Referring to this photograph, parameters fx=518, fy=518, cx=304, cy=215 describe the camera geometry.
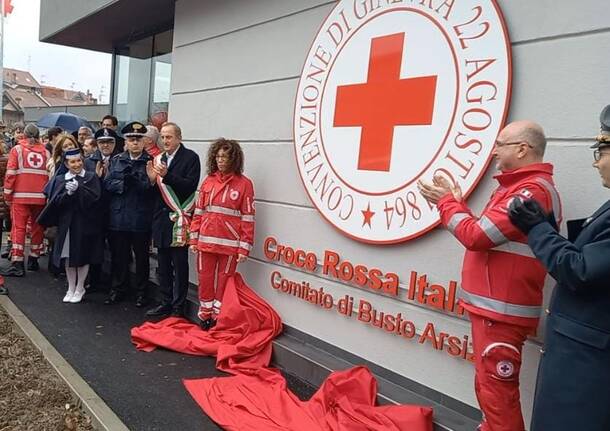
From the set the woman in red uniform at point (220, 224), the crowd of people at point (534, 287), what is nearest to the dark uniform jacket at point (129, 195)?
the woman in red uniform at point (220, 224)

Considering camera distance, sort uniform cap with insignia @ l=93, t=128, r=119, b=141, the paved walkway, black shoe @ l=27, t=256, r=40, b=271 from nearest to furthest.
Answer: the paved walkway
uniform cap with insignia @ l=93, t=128, r=119, b=141
black shoe @ l=27, t=256, r=40, b=271

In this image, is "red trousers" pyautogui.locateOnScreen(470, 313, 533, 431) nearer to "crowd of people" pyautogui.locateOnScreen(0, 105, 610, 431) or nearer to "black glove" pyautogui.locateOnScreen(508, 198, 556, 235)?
"crowd of people" pyautogui.locateOnScreen(0, 105, 610, 431)

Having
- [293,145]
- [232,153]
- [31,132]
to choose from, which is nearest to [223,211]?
[232,153]

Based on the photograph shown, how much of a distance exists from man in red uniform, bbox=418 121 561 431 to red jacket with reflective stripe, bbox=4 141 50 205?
5.13m

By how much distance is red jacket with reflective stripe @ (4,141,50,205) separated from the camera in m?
5.69

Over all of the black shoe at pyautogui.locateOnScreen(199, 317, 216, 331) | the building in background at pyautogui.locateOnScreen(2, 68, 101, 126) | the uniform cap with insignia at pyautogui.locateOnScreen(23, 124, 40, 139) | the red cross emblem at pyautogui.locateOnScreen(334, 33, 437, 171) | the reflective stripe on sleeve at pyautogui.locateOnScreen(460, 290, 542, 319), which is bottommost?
the black shoe at pyautogui.locateOnScreen(199, 317, 216, 331)

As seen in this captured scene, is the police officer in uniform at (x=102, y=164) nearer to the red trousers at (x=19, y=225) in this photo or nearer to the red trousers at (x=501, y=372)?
the red trousers at (x=19, y=225)

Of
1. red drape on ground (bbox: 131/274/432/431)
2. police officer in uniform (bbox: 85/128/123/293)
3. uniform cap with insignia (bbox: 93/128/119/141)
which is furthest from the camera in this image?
uniform cap with insignia (bbox: 93/128/119/141)

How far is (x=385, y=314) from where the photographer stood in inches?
124

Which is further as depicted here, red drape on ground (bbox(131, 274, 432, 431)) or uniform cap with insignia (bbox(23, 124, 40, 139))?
uniform cap with insignia (bbox(23, 124, 40, 139))

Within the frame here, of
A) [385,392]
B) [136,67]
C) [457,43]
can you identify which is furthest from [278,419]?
[136,67]

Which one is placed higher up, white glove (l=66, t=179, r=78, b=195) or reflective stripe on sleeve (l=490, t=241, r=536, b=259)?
reflective stripe on sleeve (l=490, t=241, r=536, b=259)

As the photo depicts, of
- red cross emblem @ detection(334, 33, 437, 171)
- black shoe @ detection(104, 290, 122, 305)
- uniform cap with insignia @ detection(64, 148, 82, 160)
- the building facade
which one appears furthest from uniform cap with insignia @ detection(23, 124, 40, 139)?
red cross emblem @ detection(334, 33, 437, 171)

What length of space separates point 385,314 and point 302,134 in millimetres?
1433
